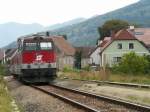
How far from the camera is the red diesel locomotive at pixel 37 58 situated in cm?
3472

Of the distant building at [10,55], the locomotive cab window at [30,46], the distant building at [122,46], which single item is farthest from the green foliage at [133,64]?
the distant building at [122,46]

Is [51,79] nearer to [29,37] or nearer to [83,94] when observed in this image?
[29,37]

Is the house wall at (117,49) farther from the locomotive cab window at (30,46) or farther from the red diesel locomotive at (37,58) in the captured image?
the locomotive cab window at (30,46)

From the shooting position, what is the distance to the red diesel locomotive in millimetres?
34719

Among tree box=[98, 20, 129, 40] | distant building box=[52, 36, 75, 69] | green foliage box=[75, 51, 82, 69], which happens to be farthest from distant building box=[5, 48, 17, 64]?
tree box=[98, 20, 129, 40]

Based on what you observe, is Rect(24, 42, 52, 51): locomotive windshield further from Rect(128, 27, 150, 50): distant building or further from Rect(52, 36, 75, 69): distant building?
Rect(52, 36, 75, 69): distant building

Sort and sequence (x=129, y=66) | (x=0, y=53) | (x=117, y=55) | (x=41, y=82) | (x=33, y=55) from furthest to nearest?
(x=0, y=53) → (x=117, y=55) → (x=129, y=66) → (x=41, y=82) → (x=33, y=55)

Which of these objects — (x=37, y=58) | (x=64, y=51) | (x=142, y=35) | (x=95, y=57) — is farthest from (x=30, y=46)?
(x=64, y=51)

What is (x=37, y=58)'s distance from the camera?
3481 centimetres

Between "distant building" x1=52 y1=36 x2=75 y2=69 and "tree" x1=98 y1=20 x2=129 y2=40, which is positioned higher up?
"tree" x1=98 y1=20 x2=129 y2=40

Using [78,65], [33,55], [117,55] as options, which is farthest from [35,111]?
[78,65]

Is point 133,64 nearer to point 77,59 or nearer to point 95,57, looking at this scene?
point 95,57

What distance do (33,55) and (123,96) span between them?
14290 millimetres

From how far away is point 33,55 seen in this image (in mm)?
34875
